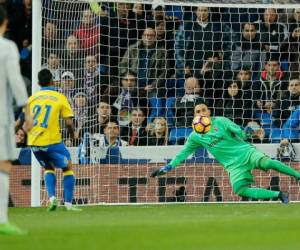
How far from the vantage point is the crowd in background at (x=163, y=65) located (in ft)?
60.2

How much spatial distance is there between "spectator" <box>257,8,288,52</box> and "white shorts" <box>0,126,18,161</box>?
33.2 feet

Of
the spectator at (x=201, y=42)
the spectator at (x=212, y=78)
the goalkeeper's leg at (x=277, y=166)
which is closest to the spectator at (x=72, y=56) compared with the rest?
the spectator at (x=201, y=42)

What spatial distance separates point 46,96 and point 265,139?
5129mm

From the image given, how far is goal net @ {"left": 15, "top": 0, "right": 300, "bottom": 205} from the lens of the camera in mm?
17875

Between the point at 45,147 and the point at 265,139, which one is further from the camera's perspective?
the point at 265,139

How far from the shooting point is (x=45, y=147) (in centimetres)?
1520

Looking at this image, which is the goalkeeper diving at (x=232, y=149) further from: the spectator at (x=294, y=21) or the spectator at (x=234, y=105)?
the spectator at (x=294, y=21)

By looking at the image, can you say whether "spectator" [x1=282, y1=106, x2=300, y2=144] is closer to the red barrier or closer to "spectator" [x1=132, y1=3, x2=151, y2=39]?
the red barrier

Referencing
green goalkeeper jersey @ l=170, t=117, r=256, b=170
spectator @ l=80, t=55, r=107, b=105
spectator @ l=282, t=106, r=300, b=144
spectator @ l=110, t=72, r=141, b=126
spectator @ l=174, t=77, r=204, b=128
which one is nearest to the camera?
green goalkeeper jersey @ l=170, t=117, r=256, b=170

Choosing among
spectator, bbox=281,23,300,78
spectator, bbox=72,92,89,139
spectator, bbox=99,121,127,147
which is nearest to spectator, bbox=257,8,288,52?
spectator, bbox=281,23,300,78

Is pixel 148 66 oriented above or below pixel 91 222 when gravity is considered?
above

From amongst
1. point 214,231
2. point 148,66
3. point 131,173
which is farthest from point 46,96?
point 214,231

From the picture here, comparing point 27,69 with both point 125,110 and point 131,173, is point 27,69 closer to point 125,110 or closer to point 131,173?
point 125,110

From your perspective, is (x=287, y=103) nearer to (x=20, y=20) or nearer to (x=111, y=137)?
(x=111, y=137)
